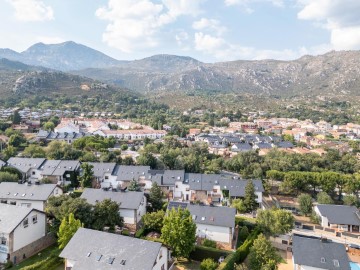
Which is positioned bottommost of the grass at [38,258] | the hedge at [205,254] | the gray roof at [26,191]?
the grass at [38,258]

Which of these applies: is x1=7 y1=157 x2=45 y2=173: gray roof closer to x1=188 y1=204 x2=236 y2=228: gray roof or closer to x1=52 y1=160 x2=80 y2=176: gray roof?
x1=52 y1=160 x2=80 y2=176: gray roof

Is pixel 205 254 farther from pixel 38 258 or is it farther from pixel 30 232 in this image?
pixel 30 232

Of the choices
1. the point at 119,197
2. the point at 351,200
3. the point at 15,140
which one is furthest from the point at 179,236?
the point at 15,140

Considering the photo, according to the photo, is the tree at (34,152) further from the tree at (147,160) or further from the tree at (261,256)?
the tree at (261,256)

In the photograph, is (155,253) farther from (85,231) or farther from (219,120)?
(219,120)

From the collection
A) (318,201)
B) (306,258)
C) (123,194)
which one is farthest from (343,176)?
(123,194)

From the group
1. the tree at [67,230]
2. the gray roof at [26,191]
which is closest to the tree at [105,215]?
the tree at [67,230]

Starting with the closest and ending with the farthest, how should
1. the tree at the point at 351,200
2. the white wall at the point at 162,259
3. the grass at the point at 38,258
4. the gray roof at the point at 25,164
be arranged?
1. the white wall at the point at 162,259
2. the grass at the point at 38,258
3. the tree at the point at 351,200
4. the gray roof at the point at 25,164

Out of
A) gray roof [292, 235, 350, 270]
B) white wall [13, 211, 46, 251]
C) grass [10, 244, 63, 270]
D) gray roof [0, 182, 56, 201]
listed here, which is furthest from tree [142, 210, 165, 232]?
gray roof [0, 182, 56, 201]
